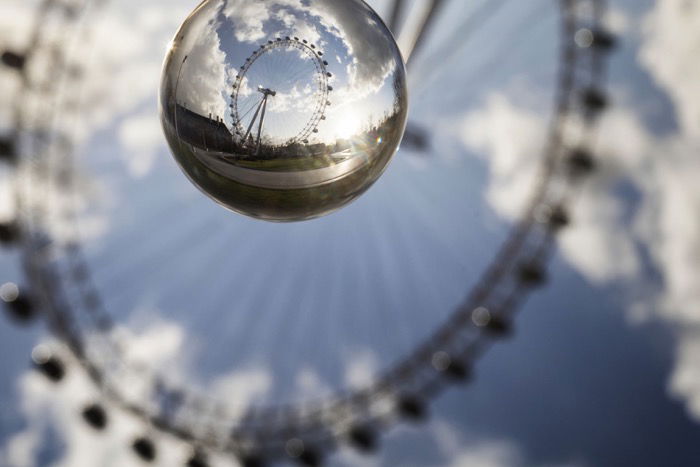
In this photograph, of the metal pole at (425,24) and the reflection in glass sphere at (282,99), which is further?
the metal pole at (425,24)

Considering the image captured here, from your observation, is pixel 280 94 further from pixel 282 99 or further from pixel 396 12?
pixel 396 12

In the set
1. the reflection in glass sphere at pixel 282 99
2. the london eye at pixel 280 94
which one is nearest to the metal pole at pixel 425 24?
the reflection in glass sphere at pixel 282 99

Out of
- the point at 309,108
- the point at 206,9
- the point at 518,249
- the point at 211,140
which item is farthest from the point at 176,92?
the point at 518,249

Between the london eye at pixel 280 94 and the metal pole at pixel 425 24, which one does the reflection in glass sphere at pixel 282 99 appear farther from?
the metal pole at pixel 425 24

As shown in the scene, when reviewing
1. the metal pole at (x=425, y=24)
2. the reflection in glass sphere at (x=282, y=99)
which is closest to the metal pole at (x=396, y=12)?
the metal pole at (x=425, y=24)

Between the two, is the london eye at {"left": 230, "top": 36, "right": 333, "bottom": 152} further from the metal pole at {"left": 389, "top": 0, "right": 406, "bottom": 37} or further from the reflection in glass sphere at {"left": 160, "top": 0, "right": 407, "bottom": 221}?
the metal pole at {"left": 389, "top": 0, "right": 406, "bottom": 37}

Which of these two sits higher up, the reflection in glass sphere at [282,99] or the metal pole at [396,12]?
the metal pole at [396,12]

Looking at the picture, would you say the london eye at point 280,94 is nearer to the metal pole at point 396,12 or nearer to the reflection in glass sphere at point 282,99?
the reflection in glass sphere at point 282,99

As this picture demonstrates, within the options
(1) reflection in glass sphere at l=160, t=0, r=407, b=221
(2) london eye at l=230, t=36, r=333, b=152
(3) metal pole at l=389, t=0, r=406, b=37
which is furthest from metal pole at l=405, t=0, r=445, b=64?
(2) london eye at l=230, t=36, r=333, b=152
